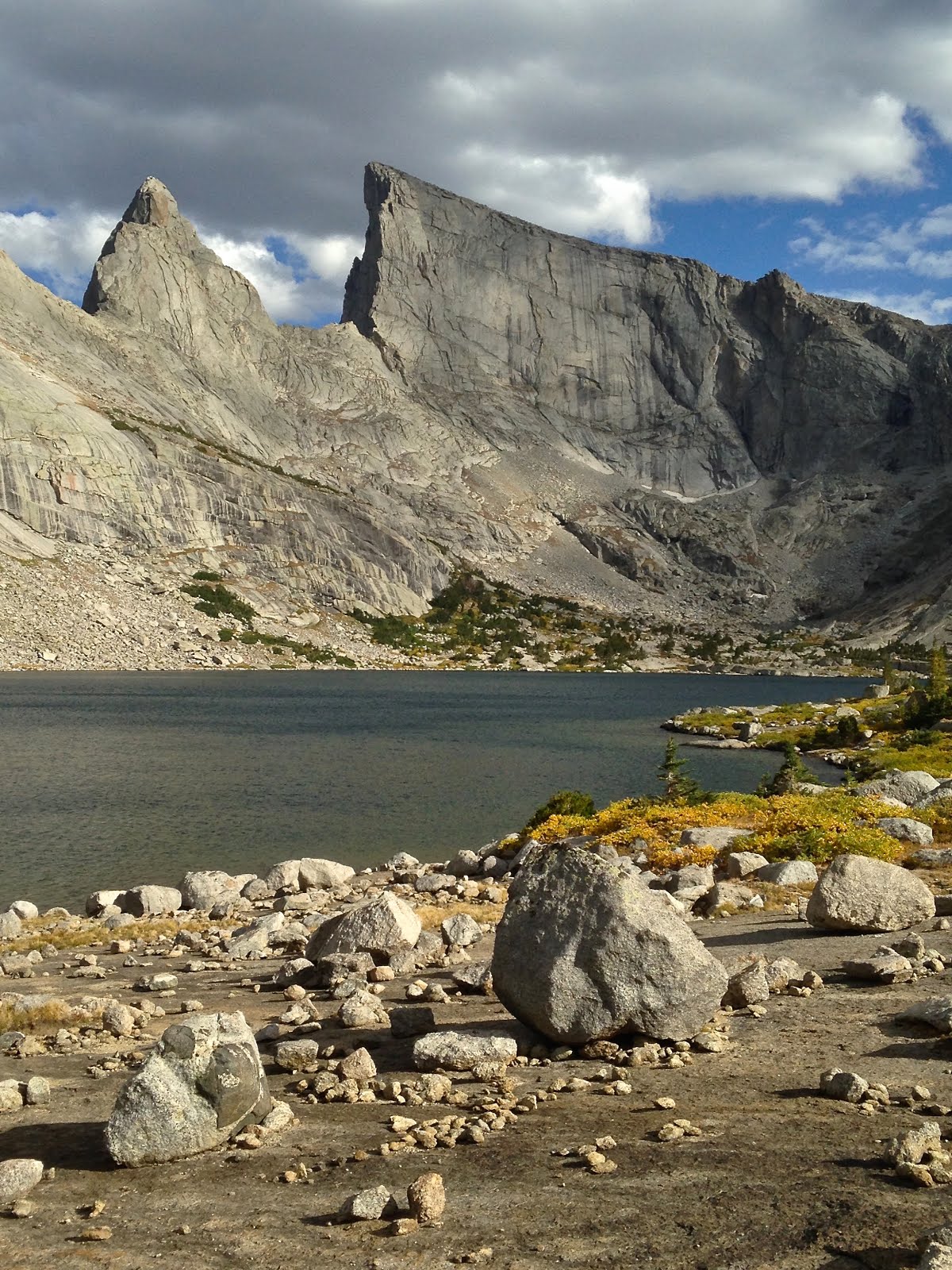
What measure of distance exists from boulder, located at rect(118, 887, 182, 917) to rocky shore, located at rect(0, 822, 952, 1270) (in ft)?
29.6

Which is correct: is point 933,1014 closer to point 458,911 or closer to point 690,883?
point 690,883

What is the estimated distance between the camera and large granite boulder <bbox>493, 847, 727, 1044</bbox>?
12.3 meters

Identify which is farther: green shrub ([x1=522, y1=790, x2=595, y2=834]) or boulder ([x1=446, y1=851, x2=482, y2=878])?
green shrub ([x1=522, y1=790, x2=595, y2=834])

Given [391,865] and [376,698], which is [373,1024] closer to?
[391,865]

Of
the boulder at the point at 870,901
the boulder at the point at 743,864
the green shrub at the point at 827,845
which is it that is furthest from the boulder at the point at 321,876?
the boulder at the point at 870,901

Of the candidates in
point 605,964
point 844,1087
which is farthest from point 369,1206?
point 844,1087

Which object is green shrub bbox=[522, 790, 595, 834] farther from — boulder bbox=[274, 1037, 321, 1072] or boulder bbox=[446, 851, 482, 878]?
boulder bbox=[274, 1037, 321, 1072]

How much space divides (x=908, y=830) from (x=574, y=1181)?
22094 mm

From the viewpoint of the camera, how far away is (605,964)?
40.4 ft

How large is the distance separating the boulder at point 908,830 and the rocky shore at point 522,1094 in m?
9.60

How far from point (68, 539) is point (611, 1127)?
682 feet

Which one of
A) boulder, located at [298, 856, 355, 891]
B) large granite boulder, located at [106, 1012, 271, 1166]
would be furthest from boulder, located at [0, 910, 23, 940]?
large granite boulder, located at [106, 1012, 271, 1166]

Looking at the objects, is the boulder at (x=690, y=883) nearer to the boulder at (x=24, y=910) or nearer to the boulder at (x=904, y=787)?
the boulder at (x=904, y=787)

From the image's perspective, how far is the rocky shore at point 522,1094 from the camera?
838 cm
